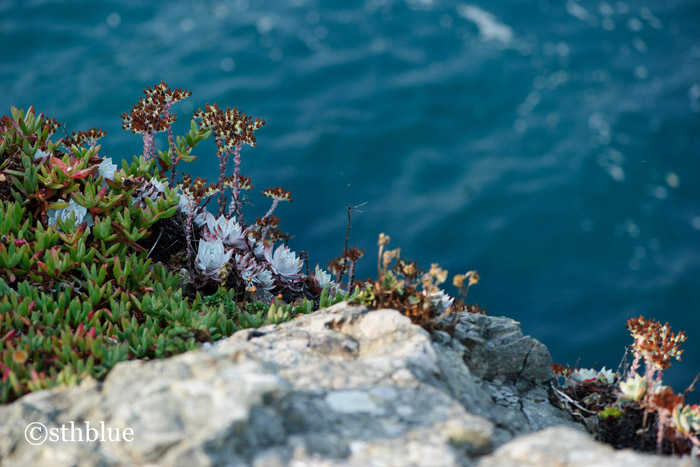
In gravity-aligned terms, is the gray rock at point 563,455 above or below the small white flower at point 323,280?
below

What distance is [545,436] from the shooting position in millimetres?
2779

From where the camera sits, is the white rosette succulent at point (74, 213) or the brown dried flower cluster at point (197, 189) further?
the brown dried flower cluster at point (197, 189)

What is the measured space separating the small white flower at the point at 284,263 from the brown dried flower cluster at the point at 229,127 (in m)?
0.83

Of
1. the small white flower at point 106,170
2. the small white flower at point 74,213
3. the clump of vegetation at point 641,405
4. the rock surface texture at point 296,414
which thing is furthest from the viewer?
the small white flower at point 106,170


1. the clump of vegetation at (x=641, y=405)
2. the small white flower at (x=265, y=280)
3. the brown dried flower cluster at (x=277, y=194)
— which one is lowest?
the clump of vegetation at (x=641, y=405)

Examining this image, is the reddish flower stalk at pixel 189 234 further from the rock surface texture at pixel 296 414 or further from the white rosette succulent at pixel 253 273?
the rock surface texture at pixel 296 414

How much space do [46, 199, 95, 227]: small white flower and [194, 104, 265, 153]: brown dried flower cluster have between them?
1064 millimetres

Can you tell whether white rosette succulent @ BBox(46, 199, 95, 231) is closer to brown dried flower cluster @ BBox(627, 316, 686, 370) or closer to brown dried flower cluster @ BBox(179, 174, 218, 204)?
brown dried flower cluster @ BBox(179, 174, 218, 204)

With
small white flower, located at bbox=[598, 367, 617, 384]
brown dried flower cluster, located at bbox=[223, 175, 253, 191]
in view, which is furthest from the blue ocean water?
small white flower, located at bbox=[598, 367, 617, 384]

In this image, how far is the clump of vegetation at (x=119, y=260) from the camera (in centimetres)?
352

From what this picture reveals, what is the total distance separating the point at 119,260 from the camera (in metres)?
4.23

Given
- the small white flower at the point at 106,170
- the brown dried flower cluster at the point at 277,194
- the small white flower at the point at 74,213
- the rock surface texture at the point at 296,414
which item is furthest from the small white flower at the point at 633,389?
the small white flower at the point at 106,170

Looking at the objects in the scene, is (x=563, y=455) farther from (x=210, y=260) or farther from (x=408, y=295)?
(x=210, y=260)

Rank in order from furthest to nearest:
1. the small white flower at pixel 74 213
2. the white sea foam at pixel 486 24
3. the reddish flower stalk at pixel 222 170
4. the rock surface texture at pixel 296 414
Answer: the white sea foam at pixel 486 24, the reddish flower stalk at pixel 222 170, the small white flower at pixel 74 213, the rock surface texture at pixel 296 414
